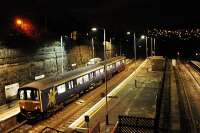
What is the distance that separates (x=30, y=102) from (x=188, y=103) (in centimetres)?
1735

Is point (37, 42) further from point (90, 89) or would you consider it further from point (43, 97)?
point (43, 97)

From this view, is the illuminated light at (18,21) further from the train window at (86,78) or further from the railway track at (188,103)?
the railway track at (188,103)

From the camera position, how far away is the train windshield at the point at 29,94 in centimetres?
2344

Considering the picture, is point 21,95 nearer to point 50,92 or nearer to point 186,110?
point 50,92

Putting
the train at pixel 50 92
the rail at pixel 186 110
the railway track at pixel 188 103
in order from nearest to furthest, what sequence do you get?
the rail at pixel 186 110 < the railway track at pixel 188 103 < the train at pixel 50 92

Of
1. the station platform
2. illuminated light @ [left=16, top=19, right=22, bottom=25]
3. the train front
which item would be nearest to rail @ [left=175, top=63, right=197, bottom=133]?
the station platform

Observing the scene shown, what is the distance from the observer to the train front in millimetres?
23406

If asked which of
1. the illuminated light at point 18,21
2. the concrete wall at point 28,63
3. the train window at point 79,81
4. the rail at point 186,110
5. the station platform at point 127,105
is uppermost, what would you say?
the illuminated light at point 18,21

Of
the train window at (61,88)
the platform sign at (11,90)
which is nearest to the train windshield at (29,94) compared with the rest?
the train window at (61,88)

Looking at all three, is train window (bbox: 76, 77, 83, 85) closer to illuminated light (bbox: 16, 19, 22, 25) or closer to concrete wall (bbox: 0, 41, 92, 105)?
concrete wall (bbox: 0, 41, 92, 105)

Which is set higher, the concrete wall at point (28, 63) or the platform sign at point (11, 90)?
the concrete wall at point (28, 63)

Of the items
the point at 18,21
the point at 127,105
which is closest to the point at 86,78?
the point at 127,105

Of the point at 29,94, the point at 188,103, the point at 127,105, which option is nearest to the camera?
the point at 29,94

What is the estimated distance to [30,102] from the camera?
2370 centimetres
